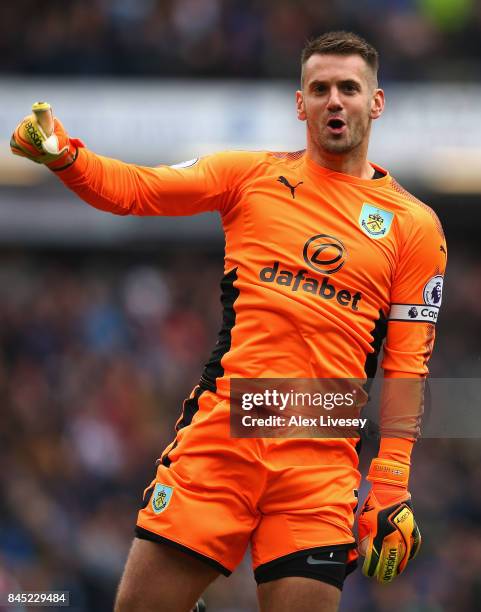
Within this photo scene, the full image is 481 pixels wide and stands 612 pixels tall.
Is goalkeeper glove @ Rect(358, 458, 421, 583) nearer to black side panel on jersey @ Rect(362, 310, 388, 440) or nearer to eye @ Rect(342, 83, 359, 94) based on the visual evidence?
black side panel on jersey @ Rect(362, 310, 388, 440)

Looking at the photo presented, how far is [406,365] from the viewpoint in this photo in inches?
193

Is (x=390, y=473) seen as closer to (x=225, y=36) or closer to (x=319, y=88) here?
(x=319, y=88)

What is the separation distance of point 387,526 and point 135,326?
10.0 meters

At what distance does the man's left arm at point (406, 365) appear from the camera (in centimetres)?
488

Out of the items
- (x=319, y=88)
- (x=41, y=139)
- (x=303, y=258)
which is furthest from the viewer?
(x=319, y=88)

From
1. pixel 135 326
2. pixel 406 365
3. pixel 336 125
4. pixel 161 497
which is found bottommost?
pixel 135 326

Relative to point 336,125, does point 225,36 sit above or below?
above

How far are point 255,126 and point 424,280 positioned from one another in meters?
10.1

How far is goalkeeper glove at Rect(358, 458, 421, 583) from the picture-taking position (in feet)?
15.7

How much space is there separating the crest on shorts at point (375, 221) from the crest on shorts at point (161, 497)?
4.19 ft

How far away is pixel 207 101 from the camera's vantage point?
14953 millimetres

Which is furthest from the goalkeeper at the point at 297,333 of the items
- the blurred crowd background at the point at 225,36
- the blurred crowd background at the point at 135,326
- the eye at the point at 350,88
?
the blurred crowd background at the point at 225,36

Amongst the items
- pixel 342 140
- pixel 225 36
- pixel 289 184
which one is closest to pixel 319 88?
pixel 342 140

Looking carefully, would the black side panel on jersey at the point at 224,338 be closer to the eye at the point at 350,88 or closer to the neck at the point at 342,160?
the neck at the point at 342,160
